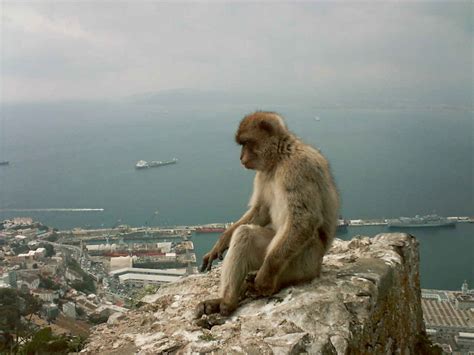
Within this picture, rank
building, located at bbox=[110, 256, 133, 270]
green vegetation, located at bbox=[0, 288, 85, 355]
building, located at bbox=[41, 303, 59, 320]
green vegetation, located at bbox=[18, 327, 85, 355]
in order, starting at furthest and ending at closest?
building, located at bbox=[110, 256, 133, 270]
building, located at bbox=[41, 303, 59, 320]
green vegetation, located at bbox=[0, 288, 85, 355]
green vegetation, located at bbox=[18, 327, 85, 355]

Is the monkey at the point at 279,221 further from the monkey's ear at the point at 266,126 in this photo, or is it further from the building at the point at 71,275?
the building at the point at 71,275

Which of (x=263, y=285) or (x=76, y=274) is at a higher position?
(x=263, y=285)

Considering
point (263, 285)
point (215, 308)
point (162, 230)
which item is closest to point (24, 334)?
point (215, 308)

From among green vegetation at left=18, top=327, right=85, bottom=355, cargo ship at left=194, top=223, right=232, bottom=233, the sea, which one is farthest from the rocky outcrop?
cargo ship at left=194, top=223, right=232, bottom=233

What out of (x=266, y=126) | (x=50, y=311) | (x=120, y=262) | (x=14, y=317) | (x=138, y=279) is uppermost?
(x=266, y=126)

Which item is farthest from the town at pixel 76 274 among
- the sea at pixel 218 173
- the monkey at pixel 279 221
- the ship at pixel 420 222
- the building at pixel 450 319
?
the ship at pixel 420 222

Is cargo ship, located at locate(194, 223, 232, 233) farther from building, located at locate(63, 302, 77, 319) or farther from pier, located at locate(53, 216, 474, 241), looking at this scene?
building, located at locate(63, 302, 77, 319)

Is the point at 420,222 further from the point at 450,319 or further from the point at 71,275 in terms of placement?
the point at 71,275
